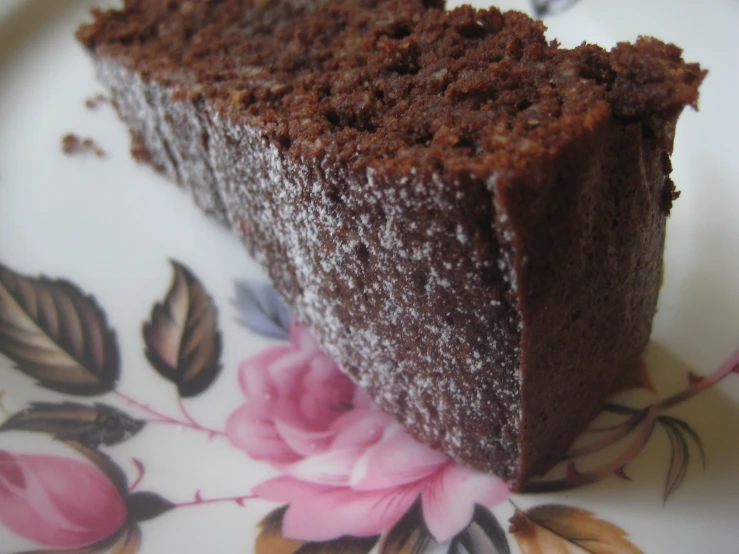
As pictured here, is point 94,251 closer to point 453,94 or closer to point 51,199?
point 51,199

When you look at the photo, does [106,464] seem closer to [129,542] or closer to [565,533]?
[129,542]

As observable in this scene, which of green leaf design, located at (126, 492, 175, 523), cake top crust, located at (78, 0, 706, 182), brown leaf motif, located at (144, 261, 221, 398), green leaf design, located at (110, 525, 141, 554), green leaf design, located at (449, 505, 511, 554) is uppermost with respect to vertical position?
cake top crust, located at (78, 0, 706, 182)

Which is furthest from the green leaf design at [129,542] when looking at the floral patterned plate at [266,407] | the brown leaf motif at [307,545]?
the brown leaf motif at [307,545]

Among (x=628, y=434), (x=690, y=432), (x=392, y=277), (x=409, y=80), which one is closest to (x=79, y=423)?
(x=392, y=277)

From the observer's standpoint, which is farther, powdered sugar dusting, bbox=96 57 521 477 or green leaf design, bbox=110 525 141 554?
green leaf design, bbox=110 525 141 554

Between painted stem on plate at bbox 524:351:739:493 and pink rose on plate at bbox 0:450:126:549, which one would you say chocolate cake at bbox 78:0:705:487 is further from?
pink rose on plate at bbox 0:450:126:549

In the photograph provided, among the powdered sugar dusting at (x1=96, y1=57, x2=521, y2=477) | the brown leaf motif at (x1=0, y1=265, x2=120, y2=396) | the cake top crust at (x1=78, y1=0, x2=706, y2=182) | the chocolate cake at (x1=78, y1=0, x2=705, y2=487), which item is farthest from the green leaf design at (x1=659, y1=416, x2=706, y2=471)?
Result: the brown leaf motif at (x1=0, y1=265, x2=120, y2=396)

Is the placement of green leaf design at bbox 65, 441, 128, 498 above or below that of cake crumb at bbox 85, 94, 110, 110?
below

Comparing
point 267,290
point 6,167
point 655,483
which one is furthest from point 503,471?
point 6,167
